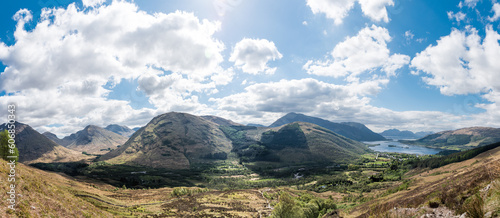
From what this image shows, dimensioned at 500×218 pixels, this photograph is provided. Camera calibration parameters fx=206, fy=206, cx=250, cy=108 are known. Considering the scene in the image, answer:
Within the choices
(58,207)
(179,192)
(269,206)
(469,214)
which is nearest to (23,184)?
(58,207)

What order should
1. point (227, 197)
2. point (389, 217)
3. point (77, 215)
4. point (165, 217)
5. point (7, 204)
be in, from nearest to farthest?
point (389, 217) < point (7, 204) < point (77, 215) < point (165, 217) < point (227, 197)

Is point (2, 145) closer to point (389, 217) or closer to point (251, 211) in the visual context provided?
point (251, 211)

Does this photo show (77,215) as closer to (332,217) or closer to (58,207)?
(58,207)

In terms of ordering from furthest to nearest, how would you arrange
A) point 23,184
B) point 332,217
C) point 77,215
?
point 332,217, point 77,215, point 23,184

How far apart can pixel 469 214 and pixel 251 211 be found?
78292 millimetres

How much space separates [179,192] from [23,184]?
88921mm

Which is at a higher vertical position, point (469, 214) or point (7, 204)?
point (469, 214)

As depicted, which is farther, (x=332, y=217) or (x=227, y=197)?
(x=227, y=197)

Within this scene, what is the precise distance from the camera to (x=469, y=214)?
31.4 ft

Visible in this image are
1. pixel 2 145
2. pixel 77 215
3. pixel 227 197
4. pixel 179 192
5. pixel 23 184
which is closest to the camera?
pixel 23 184

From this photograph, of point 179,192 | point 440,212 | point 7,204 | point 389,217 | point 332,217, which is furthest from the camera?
point 179,192

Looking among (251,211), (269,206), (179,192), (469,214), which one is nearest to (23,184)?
(469,214)

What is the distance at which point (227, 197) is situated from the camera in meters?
104

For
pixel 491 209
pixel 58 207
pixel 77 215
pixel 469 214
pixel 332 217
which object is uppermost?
pixel 491 209
